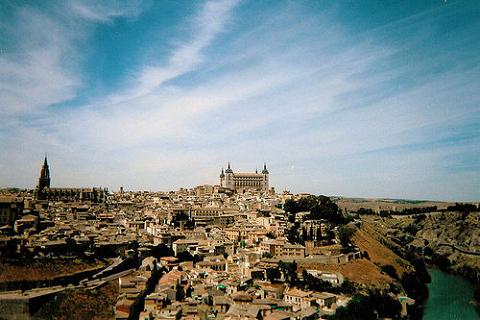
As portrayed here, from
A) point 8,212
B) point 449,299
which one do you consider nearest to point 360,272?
point 449,299

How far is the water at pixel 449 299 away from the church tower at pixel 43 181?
3902cm

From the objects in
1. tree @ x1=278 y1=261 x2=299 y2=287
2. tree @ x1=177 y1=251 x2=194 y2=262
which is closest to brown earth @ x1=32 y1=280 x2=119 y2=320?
tree @ x1=177 y1=251 x2=194 y2=262

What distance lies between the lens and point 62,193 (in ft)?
160

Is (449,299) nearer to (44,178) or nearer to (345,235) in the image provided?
(345,235)

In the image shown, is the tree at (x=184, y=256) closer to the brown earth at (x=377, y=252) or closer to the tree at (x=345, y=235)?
the tree at (x=345, y=235)

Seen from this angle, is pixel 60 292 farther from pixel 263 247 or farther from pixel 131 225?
pixel 131 225

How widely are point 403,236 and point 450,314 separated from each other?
1201 inches

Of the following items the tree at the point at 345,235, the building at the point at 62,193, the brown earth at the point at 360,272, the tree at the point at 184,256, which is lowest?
the brown earth at the point at 360,272

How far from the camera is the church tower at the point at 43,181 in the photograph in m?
45.8

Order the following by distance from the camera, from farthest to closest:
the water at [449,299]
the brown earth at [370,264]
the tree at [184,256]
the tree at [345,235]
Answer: the tree at [345,235]
the brown earth at [370,264]
the water at [449,299]
the tree at [184,256]

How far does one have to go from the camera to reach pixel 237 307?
56.7ft

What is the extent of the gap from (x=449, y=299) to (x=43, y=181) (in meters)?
41.1

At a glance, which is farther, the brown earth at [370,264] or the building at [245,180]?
the building at [245,180]

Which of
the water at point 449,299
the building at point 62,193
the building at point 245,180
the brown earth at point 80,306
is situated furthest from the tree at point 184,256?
the building at point 245,180
